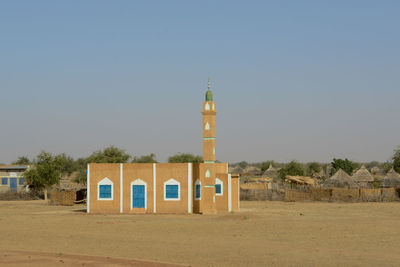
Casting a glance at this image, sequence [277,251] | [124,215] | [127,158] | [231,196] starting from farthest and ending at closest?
[127,158] < [231,196] < [124,215] < [277,251]

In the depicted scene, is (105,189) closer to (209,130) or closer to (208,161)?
(208,161)

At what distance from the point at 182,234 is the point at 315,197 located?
31980 mm

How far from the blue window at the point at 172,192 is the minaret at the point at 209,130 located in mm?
2899

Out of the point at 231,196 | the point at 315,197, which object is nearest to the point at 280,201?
the point at 315,197

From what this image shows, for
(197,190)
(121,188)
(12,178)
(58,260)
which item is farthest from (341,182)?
(58,260)

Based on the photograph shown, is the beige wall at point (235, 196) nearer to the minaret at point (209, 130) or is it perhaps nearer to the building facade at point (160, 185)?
the building facade at point (160, 185)

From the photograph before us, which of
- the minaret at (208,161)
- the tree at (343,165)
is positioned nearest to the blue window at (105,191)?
the minaret at (208,161)

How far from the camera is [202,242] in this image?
23141 mm

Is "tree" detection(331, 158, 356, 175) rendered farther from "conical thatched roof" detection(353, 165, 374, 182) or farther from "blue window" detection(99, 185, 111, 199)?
"blue window" detection(99, 185, 111, 199)

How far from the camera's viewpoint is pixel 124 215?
38.3 metres

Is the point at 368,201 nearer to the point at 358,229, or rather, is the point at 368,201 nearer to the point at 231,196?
the point at 231,196

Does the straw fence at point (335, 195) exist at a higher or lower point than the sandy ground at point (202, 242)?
higher

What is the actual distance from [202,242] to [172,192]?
16.7 meters

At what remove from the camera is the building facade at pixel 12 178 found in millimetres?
70562
